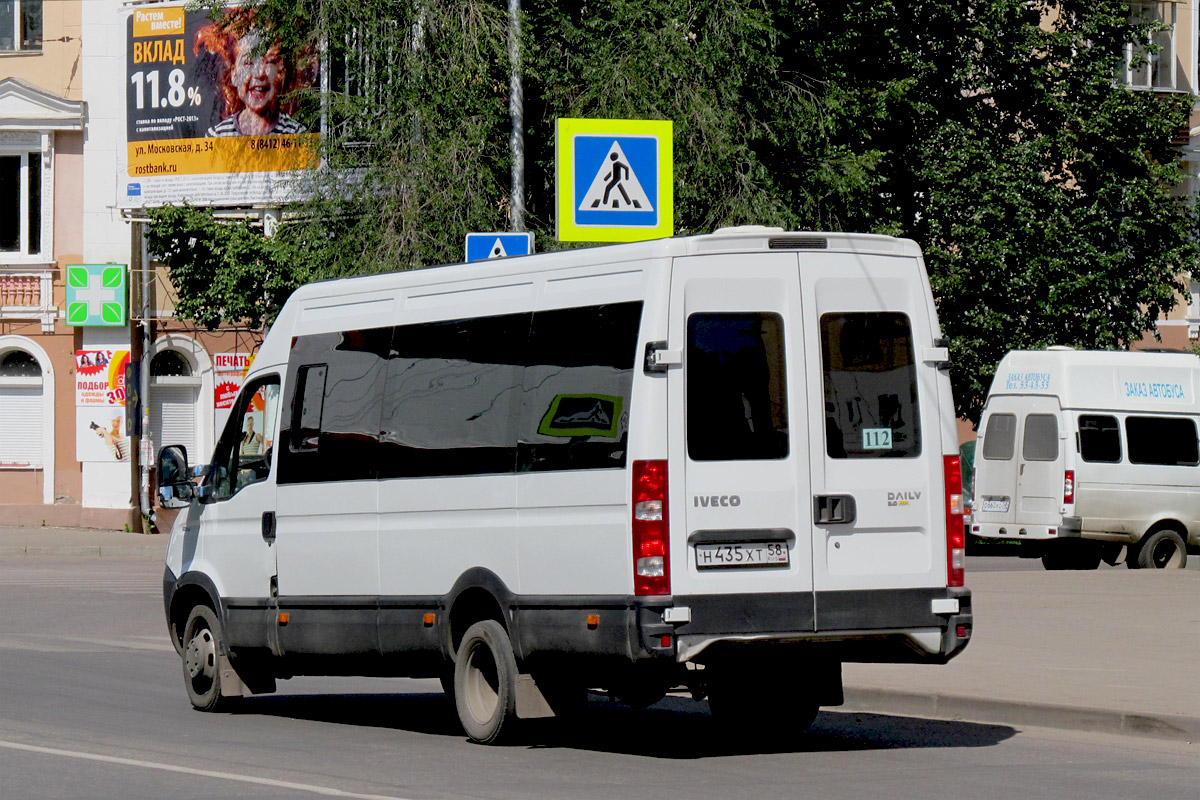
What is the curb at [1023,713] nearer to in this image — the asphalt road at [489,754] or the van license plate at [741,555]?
the asphalt road at [489,754]

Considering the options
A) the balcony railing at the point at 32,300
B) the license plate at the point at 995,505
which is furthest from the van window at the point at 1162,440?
the balcony railing at the point at 32,300

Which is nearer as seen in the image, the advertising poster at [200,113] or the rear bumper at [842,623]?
the rear bumper at [842,623]

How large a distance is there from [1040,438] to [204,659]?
17.1 meters

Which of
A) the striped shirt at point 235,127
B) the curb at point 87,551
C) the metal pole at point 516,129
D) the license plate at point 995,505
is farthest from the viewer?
the striped shirt at point 235,127

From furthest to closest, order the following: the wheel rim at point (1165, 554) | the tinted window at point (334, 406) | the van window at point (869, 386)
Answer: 1. the wheel rim at point (1165, 554)
2. the tinted window at point (334, 406)
3. the van window at point (869, 386)

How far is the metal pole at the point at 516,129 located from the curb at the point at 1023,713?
28.7 ft

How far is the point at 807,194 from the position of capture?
28422mm

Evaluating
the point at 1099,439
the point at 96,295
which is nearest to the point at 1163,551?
the point at 1099,439

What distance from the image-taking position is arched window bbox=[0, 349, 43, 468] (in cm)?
4081

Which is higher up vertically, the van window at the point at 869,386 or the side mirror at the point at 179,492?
the van window at the point at 869,386

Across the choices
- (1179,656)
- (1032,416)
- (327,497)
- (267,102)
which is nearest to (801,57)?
(1032,416)

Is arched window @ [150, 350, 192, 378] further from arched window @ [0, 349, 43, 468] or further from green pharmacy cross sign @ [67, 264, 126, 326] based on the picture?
arched window @ [0, 349, 43, 468]

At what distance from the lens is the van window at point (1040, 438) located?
27.3 m

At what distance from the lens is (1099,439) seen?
27.4 m
